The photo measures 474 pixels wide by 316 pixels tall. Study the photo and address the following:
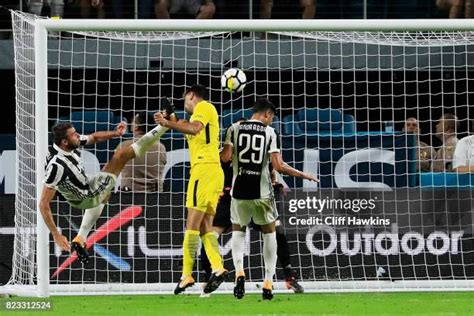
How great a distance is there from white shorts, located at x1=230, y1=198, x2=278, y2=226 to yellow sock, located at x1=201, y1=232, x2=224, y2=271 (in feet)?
1.16

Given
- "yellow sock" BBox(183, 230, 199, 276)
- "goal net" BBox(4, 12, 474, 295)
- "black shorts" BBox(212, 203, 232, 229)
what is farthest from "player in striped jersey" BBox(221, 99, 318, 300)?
"black shorts" BBox(212, 203, 232, 229)

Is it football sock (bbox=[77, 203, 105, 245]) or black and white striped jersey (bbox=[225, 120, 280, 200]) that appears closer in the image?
black and white striped jersey (bbox=[225, 120, 280, 200])

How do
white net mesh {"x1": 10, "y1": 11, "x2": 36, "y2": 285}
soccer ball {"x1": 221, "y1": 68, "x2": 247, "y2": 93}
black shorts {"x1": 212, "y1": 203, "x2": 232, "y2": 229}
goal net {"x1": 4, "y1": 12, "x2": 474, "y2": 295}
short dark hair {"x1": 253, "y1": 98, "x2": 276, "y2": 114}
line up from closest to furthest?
1. short dark hair {"x1": 253, "y1": 98, "x2": 276, "y2": 114}
2. soccer ball {"x1": 221, "y1": 68, "x2": 247, "y2": 93}
3. goal net {"x1": 4, "y1": 12, "x2": 474, "y2": 295}
4. black shorts {"x1": 212, "y1": 203, "x2": 232, "y2": 229}
5. white net mesh {"x1": 10, "y1": 11, "x2": 36, "y2": 285}

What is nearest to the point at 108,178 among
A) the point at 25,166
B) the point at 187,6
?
the point at 25,166

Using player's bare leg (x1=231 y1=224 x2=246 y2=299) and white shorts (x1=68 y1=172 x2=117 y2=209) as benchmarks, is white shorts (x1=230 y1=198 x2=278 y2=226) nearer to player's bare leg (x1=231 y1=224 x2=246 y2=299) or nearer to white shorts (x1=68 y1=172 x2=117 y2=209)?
player's bare leg (x1=231 y1=224 x2=246 y2=299)

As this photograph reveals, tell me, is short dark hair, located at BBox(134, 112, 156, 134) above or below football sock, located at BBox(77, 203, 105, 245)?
above

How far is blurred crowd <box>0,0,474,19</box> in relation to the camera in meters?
20.8

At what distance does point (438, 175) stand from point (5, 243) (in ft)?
17.9

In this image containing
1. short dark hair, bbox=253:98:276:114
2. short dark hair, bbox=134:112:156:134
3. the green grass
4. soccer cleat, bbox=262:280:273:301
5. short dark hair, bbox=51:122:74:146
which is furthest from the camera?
short dark hair, bbox=134:112:156:134

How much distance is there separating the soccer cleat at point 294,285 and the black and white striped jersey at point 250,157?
1562 millimetres

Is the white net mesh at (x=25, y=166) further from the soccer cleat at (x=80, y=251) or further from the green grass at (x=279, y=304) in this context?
the soccer cleat at (x=80, y=251)

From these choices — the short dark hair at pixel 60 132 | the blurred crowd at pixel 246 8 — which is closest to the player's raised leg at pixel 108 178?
the short dark hair at pixel 60 132

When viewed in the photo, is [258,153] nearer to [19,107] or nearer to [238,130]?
[238,130]

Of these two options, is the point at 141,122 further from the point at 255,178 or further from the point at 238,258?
the point at 238,258
